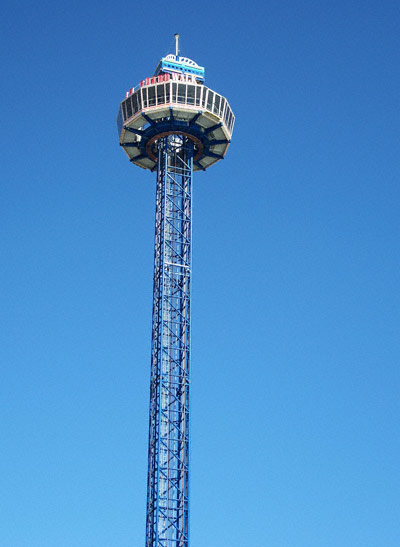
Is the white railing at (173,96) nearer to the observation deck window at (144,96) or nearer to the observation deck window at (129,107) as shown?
the observation deck window at (144,96)

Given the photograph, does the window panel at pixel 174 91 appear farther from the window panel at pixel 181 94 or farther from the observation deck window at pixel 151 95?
the observation deck window at pixel 151 95

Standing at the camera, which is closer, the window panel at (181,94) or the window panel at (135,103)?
the window panel at (181,94)

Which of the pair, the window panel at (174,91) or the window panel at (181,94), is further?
the window panel at (181,94)

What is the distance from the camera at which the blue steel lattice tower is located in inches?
4355

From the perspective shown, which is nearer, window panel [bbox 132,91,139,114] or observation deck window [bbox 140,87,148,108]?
observation deck window [bbox 140,87,148,108]

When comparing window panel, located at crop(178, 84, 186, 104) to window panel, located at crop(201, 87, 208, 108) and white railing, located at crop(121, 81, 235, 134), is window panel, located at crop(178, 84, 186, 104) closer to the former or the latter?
white railing, located at crop(121, 81, 235, 134)

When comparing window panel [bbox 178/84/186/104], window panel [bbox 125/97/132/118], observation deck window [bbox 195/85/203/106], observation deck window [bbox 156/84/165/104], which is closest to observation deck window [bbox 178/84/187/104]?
window panel [bbox 178/84/186/104]

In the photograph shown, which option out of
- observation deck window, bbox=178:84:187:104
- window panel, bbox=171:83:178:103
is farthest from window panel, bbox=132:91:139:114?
observation deck window, bbox=178:84:187:104

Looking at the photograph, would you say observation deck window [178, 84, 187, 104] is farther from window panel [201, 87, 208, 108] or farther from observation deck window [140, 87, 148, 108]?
observation deck window [140, 87, 148, 108]

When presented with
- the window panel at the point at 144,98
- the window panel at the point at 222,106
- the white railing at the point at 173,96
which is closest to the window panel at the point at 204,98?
the white railing at the point at 173,96

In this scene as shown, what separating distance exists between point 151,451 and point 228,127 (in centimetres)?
4161

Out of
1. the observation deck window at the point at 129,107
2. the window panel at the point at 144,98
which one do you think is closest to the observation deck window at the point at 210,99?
the window panel at the point at 144,98

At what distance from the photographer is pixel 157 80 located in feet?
407

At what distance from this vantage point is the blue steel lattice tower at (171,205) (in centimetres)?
11062
